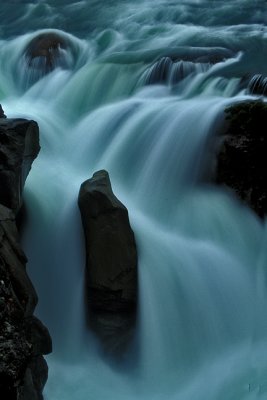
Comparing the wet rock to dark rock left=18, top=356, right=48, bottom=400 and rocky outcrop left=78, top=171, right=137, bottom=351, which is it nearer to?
dark rock left=18, top=356, right=48, bottom=400

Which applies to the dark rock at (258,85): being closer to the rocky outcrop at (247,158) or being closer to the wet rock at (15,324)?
the rocky outcrop at (247,158)

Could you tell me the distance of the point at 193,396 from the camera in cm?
567

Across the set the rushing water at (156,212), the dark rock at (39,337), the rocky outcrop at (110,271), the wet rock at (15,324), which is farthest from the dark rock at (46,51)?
the dark rock at (39,337)

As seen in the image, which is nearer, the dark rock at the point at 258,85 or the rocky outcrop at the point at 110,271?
the rocky outcrop at the point at 110,271

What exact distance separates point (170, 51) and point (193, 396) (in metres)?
6.97

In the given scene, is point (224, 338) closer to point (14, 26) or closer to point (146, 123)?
point (146, 123)

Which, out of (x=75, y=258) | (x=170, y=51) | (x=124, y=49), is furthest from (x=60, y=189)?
(x=124, y=49)

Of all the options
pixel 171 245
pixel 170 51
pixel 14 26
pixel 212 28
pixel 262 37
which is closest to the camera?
pixel 171 245

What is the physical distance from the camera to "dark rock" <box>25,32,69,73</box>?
1145 cm

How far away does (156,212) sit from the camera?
7.43 m

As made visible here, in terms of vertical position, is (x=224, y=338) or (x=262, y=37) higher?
(x=262, y=37)

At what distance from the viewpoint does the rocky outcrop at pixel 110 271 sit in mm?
5992

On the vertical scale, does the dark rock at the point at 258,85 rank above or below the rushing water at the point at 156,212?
above

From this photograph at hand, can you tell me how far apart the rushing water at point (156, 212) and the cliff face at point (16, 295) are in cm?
68
